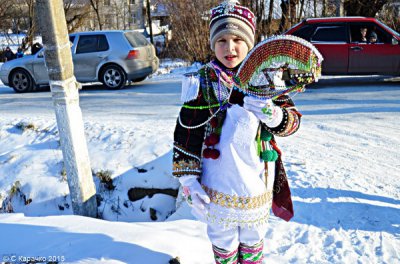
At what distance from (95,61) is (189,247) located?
8240 millimetres

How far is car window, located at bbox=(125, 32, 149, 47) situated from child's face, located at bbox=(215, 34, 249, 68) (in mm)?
8576

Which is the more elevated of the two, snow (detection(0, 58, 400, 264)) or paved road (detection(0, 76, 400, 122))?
paved road (detection(0, 76, 400, 122))

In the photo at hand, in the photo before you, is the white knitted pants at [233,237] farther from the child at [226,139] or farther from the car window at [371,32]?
the car window at [371,32]

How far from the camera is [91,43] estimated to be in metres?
10.2

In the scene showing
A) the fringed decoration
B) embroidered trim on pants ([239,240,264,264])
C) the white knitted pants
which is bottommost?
embroidered trim on pants ([239,240,264,264])

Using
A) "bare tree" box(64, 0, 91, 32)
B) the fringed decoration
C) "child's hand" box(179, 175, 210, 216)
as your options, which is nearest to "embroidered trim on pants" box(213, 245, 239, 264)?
"child's hand" box(179, 175, 210, 216)

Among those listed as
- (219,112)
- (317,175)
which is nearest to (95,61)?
(317,175)

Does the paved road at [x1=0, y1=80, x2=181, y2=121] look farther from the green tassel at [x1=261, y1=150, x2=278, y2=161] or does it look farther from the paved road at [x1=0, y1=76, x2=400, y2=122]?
the green tassel at [x1=261, y1=150, x2=278, y2=161]

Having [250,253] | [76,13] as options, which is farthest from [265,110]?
[76,13]

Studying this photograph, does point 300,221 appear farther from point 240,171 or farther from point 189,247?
point 240,171

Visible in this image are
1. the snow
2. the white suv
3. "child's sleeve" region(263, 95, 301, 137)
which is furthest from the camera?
the white suv

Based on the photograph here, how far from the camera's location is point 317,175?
414 cm

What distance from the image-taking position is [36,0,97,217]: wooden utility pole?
320 cm

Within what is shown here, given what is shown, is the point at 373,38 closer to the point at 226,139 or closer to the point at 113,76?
the point at 113,76
